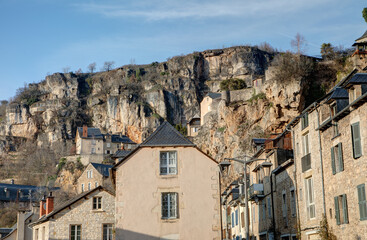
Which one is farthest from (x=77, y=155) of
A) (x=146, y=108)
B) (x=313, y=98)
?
(x=313, y=98)

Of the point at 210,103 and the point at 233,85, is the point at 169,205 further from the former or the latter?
the point at 233,85

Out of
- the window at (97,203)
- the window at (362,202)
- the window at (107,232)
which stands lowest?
the window at (107,232)

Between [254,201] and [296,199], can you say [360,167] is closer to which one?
[296,199]

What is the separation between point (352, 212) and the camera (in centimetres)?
1869

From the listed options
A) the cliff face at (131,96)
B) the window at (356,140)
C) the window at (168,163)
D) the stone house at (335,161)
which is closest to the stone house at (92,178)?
the cliff face at (131,96)

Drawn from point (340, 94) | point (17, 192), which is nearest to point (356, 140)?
point (340, 94)

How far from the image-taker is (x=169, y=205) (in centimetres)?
2427

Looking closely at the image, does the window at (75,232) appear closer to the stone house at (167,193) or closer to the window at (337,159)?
the stone house at (167,193)

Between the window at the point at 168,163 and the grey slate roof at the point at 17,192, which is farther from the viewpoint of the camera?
the grey slate roof at the point at 17,192

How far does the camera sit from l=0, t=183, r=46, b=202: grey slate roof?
288ft

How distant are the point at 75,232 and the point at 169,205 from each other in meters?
10.3

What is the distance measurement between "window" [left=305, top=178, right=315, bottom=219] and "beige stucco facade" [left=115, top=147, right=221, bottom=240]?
411cm

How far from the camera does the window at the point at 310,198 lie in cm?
2314

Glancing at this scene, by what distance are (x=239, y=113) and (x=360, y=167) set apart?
47777mm
